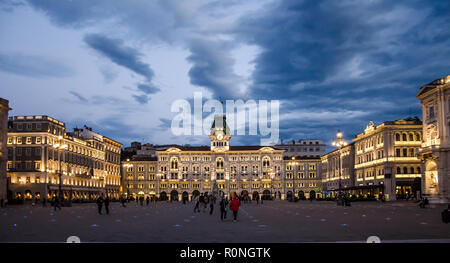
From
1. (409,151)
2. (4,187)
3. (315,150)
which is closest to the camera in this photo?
(4,187)

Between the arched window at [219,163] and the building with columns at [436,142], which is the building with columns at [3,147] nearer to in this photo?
the building with columns at [436,142]

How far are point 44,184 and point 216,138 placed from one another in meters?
73.7

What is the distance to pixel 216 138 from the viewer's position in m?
155

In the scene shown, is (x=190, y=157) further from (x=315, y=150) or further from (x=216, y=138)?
(x=315, y=150)

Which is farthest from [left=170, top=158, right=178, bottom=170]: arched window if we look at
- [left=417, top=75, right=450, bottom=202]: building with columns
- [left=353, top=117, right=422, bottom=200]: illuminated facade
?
[left=417, top=75, right=450, bottom=202]: building with columns

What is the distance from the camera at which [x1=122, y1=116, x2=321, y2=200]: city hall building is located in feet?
493

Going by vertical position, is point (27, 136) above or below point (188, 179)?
above

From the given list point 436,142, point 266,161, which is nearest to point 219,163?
point 266,161

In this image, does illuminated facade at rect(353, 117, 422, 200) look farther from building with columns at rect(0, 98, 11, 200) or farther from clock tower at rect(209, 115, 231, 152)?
clock tower at rect(209, 115, 231, 152)

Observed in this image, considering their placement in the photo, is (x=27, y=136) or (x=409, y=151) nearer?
(x=409, y=151)

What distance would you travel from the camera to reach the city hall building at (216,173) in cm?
15025

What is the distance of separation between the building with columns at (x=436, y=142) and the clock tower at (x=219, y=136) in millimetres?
92249
